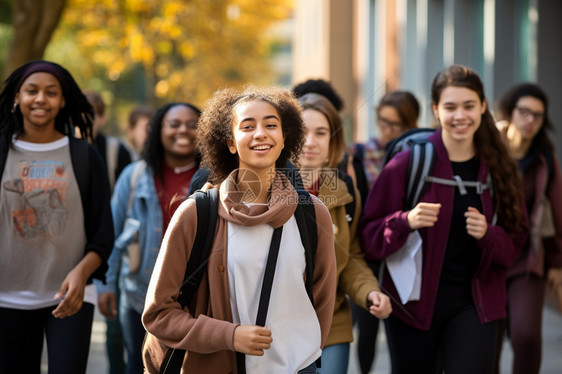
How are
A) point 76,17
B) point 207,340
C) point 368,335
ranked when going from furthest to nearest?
point 76,17
point 368,335
point 207,340

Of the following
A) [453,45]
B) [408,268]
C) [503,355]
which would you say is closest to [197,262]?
[408,268]

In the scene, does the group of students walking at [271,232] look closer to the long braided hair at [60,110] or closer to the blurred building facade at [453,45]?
the long braided hair at [60,110]

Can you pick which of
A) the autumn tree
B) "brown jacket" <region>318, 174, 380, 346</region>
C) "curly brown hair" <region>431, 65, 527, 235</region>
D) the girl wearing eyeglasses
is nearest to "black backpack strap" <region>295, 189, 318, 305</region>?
the autumn tree

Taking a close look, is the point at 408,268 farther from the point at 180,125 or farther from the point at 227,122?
the point at 180,125

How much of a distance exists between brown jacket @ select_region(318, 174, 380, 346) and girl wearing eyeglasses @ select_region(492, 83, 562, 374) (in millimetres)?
1460

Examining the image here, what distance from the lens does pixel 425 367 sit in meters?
4.87

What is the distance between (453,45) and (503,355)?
626 centimetres

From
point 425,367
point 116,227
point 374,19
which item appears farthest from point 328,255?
point 374,19

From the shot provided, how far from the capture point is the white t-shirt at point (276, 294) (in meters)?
3.45

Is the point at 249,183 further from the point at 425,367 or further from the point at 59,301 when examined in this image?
the point at 425,367

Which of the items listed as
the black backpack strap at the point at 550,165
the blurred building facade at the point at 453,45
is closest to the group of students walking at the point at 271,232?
the blurred building facade at the point at 453,45

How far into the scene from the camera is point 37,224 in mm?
4531

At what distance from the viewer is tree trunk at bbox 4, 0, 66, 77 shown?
9227mm

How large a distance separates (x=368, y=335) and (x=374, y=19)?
15.3 metres
